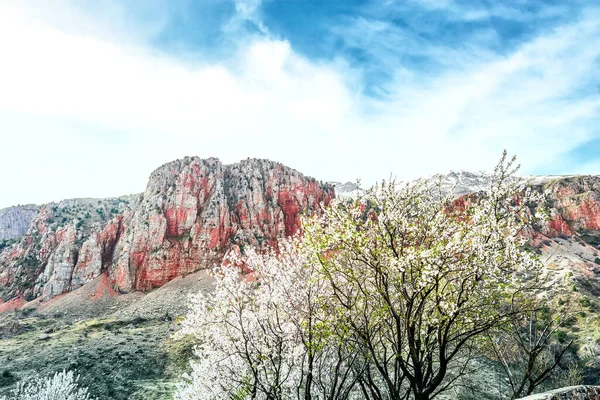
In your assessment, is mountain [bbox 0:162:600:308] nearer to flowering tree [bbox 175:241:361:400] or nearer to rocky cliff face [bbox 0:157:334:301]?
rocky cliff face [bbox 0:157:334:301]

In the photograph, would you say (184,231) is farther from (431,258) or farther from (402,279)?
(431,258)

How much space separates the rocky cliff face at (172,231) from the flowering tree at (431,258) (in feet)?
328

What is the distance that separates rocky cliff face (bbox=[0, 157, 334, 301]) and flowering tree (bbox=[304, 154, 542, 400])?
99.8 metres

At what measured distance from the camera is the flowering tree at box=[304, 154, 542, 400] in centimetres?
998

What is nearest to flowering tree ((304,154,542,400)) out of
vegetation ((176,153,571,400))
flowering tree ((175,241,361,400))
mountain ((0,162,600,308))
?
vegetation ((176,153,571,400))

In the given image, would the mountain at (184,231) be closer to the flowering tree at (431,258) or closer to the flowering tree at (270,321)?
the flowering tree at (270,321)

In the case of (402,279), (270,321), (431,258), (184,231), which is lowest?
(270,321)

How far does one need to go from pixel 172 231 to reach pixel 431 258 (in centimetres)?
12022

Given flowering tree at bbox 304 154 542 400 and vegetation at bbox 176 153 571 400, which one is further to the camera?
vegetation at bbox 176 153 571 400

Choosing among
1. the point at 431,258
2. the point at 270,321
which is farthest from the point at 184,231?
the point at 431,258

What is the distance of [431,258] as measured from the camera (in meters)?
10.1

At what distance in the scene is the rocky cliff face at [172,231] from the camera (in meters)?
112

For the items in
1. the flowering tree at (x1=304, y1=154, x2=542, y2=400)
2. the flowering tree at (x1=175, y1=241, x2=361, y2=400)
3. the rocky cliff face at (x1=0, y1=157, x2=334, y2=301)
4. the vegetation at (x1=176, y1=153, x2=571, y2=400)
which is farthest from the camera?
the rocky cliff face at (x1=0, y1=157, x2=334, y2=301)

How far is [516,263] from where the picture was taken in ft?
33.5
